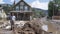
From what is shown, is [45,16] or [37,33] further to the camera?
[45,16]

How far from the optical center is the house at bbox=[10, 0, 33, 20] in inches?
75.9

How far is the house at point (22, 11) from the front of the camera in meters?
1.93

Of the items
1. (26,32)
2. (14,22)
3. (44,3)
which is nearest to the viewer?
(26,32)

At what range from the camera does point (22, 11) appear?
6.43 ft

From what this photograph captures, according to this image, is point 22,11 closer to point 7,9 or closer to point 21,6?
point 21,6

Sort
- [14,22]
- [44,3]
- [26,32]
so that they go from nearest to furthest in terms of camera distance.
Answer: [26,32]
[14,22]
[44,3]

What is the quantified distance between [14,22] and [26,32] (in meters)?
0.46

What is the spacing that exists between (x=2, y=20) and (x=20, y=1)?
36 centimetres

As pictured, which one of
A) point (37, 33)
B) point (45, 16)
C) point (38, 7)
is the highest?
point (38, 7)

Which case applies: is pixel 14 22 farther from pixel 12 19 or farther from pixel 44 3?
pixel 44 3

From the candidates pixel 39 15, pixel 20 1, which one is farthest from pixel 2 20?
pixel 39 15

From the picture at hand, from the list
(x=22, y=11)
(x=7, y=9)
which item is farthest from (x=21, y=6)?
(x=7, y=9)

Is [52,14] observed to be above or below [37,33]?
above

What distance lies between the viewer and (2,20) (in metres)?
1.96
